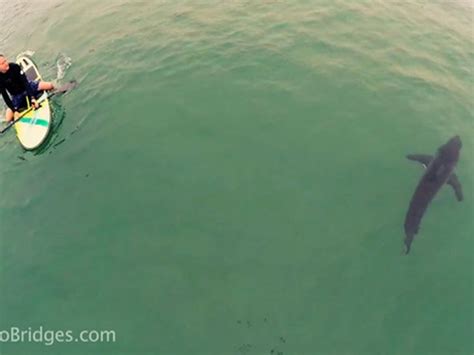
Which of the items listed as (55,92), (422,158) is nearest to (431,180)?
(422,158)

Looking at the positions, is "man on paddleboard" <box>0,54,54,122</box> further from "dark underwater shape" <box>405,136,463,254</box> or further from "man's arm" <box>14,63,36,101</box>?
"dark underwater shape" <box>405,136,463,254</box>

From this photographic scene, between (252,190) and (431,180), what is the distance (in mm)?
4672

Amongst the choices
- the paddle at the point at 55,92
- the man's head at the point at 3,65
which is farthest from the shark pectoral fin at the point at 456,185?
the man's head at the point at 3,65

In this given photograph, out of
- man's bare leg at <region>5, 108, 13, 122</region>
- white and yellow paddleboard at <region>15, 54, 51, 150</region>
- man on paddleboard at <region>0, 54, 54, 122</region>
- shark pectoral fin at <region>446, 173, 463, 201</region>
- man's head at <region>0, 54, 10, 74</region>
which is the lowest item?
shark pectoral fin at <region>446, 173, 463, 201</region>

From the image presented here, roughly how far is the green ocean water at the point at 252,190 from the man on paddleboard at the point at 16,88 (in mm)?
890

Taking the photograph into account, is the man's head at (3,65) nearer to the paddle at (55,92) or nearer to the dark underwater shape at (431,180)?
the paddle at (55,92)

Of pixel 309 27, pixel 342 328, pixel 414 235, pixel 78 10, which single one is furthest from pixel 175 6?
pixel 342 328

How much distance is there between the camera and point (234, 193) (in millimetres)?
11703

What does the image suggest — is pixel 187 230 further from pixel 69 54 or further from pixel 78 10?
pixel 78 10

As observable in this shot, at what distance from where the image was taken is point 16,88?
1426 centimetres

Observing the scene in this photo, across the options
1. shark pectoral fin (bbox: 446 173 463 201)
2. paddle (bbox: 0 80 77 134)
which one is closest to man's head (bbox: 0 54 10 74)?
paddle (bbox: 0 80 77 134)

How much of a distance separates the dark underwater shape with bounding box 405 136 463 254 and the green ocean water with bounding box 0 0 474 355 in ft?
1.05

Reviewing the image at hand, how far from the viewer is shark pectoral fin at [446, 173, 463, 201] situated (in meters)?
11.1

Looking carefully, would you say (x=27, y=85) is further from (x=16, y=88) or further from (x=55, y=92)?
(x=55, y=92)
